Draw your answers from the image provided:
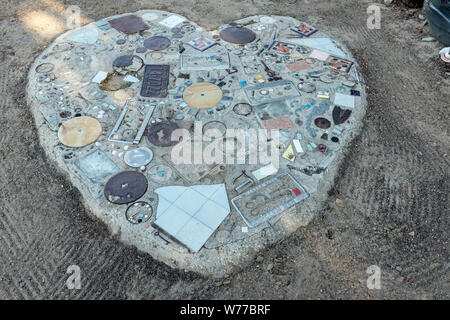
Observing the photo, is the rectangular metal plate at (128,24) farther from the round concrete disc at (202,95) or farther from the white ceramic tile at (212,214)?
the white ceramic tile at (212,214)

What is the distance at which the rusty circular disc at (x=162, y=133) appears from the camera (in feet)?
20.7

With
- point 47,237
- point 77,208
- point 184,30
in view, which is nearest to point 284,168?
point 77,208

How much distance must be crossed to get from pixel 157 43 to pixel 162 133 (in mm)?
3365

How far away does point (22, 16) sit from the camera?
9.84m

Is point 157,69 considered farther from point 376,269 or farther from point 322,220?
point 376,269

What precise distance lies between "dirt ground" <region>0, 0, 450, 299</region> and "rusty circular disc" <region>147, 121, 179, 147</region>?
172 cm

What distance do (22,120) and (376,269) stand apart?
7.32 metres

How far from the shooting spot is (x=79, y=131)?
648 centimetres

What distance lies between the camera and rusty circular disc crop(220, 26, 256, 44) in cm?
880

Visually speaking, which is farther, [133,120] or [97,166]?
[133,120]

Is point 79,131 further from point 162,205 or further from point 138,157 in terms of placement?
point 162,205

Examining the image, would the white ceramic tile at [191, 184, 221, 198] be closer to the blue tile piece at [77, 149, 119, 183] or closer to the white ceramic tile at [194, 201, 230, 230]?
the white ceramic tile at [194, 201, 230, 230]
